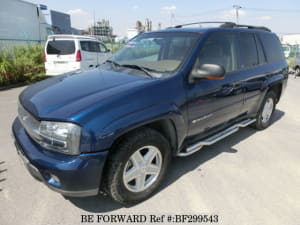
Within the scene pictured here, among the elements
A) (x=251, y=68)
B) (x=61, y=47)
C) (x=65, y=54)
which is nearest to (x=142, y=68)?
(x=251, y=68)

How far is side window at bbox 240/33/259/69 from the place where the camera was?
11.0 ft

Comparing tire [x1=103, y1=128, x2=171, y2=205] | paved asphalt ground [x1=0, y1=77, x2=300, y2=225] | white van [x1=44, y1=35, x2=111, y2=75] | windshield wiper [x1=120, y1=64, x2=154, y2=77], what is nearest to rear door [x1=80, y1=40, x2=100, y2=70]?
white van [x1=44, y1=35, x2=111, y2=75]

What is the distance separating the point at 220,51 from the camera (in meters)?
3.01

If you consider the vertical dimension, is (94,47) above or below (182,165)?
above

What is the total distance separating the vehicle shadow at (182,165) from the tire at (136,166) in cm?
24

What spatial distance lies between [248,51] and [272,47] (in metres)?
1.09

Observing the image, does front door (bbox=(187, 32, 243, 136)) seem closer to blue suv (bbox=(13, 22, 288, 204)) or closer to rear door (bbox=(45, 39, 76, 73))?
blue suv (bbox=(13, 22, 288, 204))

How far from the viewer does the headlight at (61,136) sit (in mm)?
1745

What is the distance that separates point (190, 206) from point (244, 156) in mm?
1514

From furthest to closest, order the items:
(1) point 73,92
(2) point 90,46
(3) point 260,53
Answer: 1. (2) point 90,46
2. (3) point 260,53
3. (1) point 73,92

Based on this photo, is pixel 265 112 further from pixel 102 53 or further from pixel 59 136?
pixel 102 53

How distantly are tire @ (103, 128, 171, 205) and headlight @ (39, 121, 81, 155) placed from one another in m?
0.37

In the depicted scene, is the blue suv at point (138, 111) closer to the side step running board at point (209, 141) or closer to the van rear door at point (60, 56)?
the side step running board at point (209, 141)

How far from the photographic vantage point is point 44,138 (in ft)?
6.09
